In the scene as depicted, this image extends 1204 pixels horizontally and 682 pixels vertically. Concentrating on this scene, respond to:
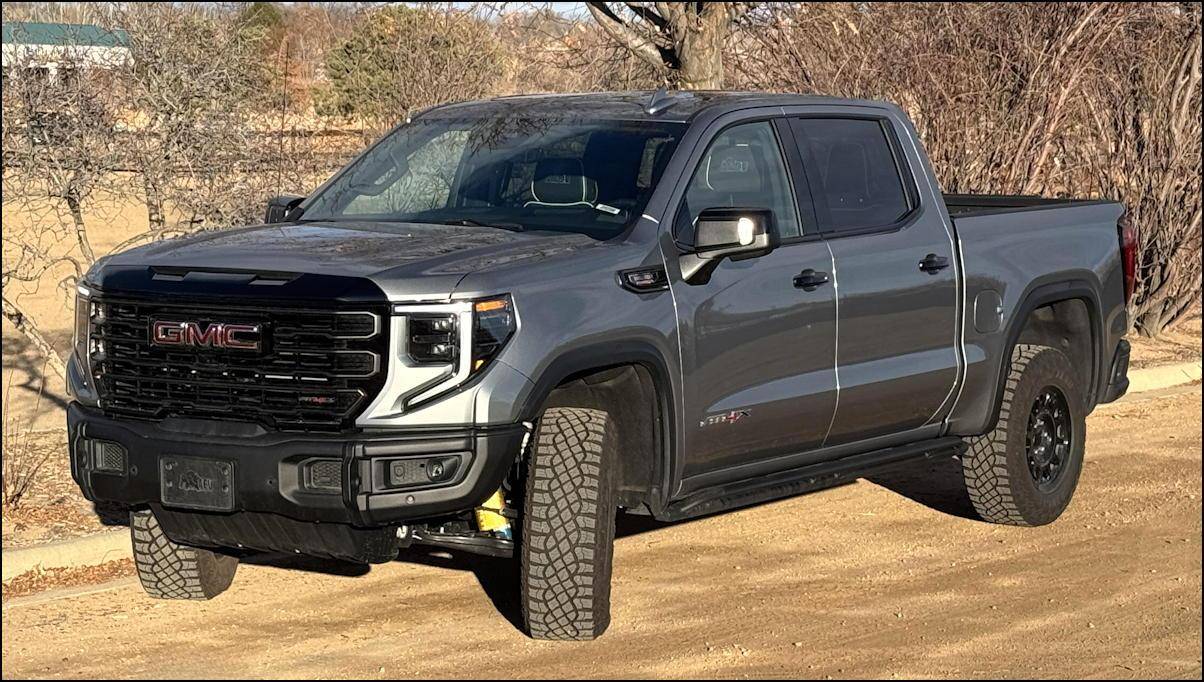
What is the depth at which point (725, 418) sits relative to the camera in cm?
687

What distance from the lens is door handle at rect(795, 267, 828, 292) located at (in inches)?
282

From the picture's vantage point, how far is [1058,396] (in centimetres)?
876

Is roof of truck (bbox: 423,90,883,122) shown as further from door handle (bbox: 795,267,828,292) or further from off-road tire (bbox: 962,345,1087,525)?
off-road tire (bbox: 962,345,1087,525)

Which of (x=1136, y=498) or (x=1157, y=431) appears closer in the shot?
(x=1136, y=498)

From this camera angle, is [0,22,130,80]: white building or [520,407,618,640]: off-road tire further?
[0,22,130,80]: white building

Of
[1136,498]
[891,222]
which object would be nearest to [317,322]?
[891,222]

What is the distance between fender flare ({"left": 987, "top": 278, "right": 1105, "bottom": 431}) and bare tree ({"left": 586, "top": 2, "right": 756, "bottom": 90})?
15.1ft

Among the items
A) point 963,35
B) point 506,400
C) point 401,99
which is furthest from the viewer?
point 963,35

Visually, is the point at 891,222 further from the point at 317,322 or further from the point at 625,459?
the point at 317,322

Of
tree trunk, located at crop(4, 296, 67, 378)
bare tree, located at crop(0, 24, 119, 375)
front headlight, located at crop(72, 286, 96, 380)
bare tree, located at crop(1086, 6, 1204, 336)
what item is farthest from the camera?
bare tree, located at crop(1086, 6, 1204, 336)

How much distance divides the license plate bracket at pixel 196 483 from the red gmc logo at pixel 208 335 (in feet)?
1.24

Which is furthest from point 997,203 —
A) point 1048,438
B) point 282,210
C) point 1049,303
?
point 282,210

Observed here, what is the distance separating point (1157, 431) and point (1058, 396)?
2.73m

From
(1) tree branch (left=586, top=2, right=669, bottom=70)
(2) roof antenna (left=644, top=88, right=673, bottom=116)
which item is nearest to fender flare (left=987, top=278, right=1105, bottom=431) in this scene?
(2) roof antenna (left=644, top=88, right=673, bottom=116)
